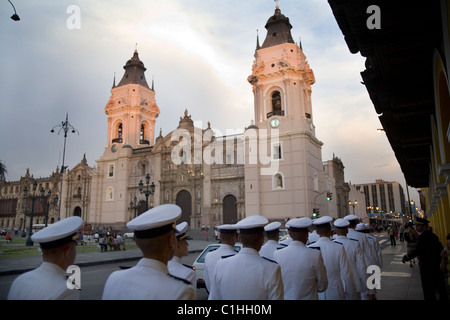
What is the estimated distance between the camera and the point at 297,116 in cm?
3775

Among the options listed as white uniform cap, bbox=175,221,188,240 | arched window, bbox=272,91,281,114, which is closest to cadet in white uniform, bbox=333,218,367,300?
white uniform cap, bbox=175,221,188,240

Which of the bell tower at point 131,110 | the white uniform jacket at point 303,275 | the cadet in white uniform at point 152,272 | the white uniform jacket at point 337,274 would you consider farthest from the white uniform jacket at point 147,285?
the bell tower at point 131,110

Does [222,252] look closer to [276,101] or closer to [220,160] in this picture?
[276,101]

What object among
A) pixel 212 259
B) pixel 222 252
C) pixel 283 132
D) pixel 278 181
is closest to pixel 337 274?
pixel 222 252

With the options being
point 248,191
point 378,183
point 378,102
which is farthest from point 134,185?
point 378,183

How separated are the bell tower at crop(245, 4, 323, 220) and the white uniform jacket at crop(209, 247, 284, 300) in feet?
107

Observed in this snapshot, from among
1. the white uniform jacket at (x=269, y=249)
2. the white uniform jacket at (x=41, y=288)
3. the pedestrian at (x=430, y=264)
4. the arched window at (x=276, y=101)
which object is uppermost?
the arched window at (x=276, y=101)

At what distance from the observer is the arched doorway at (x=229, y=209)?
1602 inches

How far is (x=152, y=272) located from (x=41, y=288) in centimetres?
89

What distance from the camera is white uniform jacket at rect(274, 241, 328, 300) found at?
13.8 ft

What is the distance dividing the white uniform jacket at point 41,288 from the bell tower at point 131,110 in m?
50.9

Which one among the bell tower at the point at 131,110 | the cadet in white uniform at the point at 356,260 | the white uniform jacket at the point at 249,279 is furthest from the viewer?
the bell tower at the point at 131,110

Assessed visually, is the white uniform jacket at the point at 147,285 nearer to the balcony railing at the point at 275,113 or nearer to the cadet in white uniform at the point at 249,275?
the cadet in white uniform at the point at 249,275

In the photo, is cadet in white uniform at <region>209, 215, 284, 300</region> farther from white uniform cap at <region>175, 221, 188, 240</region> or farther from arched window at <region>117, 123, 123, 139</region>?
arched window at <region>117, 123, 123, 139</region>
